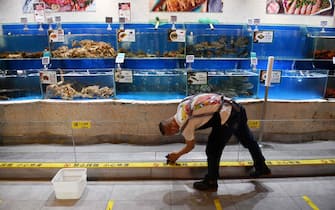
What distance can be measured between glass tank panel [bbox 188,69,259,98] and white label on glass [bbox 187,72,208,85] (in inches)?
3.1

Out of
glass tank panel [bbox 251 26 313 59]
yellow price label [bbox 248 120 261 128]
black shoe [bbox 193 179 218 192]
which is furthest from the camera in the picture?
glass tank panel [bbox 251 26 313 59]

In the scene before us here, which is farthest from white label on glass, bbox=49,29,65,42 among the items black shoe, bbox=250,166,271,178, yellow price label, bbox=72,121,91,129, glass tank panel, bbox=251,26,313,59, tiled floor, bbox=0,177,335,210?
black shoe, bbox=250,166,271,178

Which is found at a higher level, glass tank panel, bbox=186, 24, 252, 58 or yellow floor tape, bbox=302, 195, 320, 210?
glass tank panel, bbox=186, 24, 252, 58

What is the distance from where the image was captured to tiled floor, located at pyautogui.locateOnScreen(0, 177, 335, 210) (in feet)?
9.70

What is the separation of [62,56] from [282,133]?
427 cm

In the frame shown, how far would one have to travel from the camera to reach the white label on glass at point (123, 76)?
174 inches

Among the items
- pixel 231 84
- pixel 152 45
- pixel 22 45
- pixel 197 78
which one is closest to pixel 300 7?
pixel 231 84

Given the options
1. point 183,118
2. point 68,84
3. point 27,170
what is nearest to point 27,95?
point 68,84

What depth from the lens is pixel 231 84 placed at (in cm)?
468

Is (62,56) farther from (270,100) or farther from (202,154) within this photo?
(270,100)

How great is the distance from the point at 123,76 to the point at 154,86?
55 centimetres

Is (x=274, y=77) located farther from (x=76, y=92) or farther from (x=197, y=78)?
(x=76, y=92)

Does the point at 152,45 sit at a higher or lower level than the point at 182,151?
higher

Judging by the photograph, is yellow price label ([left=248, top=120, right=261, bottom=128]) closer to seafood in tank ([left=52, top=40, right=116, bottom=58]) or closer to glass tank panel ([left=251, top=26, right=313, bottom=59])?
glass tank panel ([left=251, top=26, right=313, bottom=59])
